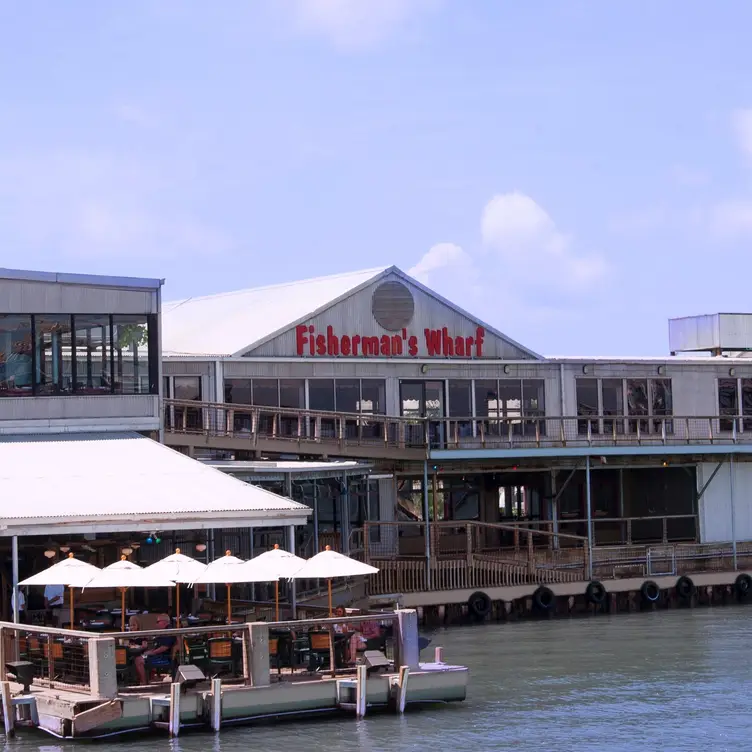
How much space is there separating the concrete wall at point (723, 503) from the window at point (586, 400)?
158 inches

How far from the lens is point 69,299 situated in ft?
115

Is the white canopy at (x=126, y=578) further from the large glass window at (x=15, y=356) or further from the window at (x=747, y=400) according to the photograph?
the window at (x=747, y=400)

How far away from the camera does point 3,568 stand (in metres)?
31.9

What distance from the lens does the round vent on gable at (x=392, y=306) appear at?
48750mm

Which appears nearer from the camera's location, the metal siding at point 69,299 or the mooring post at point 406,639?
the mooring post at point 406,639

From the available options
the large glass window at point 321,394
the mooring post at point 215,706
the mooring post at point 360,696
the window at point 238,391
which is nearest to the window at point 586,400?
the large glass window at point 321,394

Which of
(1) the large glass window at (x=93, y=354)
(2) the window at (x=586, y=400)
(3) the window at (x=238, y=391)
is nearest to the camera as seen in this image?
(1) the large glass window at (x=93, y=354)

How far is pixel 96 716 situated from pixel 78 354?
1267 centimetres

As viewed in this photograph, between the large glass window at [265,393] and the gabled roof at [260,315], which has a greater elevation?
the gabled roof at [260,315]

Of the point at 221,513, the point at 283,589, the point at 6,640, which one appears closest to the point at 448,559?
the point at 283,589

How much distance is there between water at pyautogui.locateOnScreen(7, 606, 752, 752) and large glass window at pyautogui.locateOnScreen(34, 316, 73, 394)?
10778 millimetres

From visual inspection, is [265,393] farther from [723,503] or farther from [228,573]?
[228,573]

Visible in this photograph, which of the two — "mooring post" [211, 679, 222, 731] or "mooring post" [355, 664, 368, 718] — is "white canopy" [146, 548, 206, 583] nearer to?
"mooring post" [211, 679, 222, 731]

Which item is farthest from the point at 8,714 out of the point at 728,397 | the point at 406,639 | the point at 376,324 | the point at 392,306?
the point at 728,397
